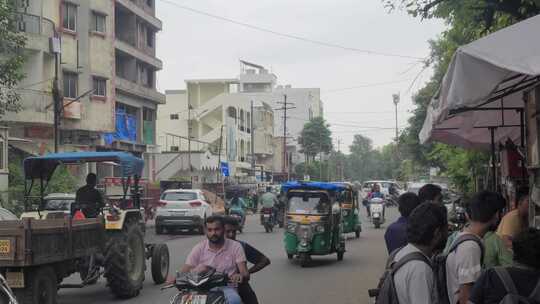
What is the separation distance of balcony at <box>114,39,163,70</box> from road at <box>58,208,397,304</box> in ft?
70.0

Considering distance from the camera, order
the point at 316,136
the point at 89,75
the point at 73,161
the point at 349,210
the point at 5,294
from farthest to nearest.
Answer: the point at 316,136 → the point at 89,75 → the point at 349,210 → the point at 73,161 → the point at 5,294

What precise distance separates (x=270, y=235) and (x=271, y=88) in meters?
95.9

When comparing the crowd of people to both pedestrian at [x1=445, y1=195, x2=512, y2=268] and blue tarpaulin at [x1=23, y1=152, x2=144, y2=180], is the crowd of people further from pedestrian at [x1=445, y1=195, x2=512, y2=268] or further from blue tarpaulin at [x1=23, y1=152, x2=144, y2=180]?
blue tarpaulin at [x1=23, y1=152, x2=144, y2=180]

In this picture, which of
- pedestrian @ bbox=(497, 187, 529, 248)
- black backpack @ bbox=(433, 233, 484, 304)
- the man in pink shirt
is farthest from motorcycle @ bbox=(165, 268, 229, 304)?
pedestrian @ bbox=(497, 187, 529, 248)

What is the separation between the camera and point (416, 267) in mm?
3961

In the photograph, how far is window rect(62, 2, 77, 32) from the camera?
113 ft

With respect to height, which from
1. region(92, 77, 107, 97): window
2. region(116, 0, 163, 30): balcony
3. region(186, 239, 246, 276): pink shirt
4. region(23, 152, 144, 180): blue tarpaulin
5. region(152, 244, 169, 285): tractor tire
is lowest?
region(152, 244, 169, 285): tractor tire

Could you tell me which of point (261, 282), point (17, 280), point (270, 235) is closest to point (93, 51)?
point (270, 235)

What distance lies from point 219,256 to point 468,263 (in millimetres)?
2575

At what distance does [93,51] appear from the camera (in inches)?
1431

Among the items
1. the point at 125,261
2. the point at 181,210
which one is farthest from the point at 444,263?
the point at 181,210

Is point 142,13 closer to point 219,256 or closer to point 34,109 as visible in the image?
point 34,109

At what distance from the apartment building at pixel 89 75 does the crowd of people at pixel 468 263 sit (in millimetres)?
23442

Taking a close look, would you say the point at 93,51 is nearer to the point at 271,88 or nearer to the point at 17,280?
the point at 17,280
